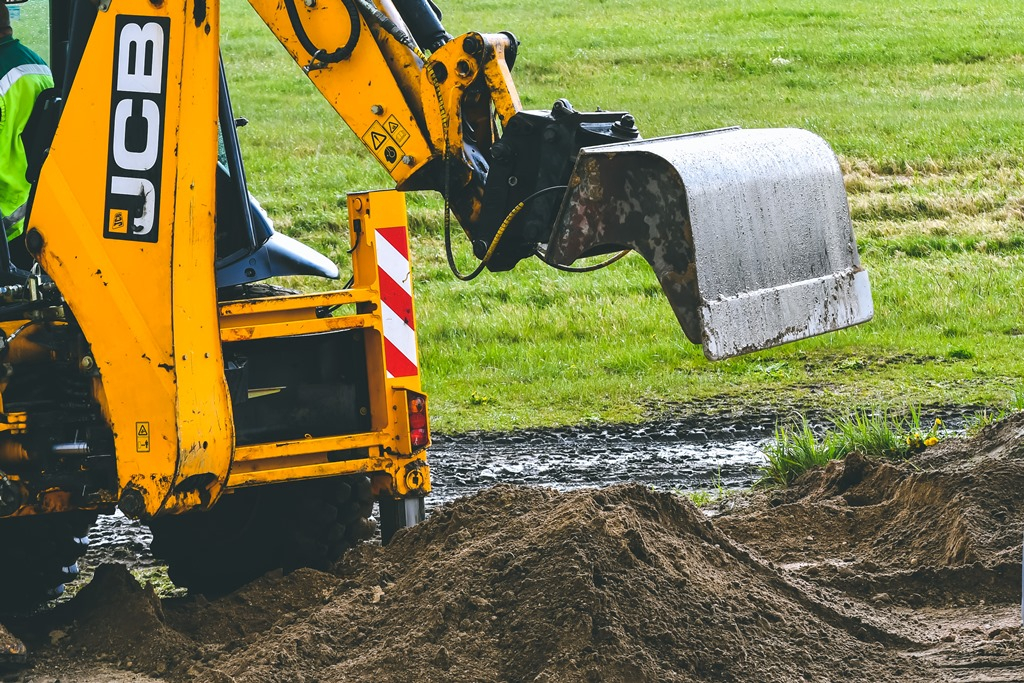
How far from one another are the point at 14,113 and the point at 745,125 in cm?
1258

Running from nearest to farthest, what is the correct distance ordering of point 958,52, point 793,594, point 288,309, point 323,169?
point 793,594
point 288,309
point 323,169
point 958,52

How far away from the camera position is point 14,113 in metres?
5.14

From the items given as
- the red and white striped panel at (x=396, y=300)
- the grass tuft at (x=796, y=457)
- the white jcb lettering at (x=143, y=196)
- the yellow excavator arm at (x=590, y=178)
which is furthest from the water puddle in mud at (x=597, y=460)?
the yellow excavator arm at (x=590, y=178)

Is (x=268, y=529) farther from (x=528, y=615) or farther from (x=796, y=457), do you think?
(x=796, y=457)

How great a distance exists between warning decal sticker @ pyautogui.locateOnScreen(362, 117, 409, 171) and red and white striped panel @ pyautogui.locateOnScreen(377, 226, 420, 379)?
99cm

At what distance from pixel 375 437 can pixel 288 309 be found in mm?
558

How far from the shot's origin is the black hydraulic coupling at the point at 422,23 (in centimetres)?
434

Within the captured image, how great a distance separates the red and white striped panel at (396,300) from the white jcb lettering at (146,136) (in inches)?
43.0

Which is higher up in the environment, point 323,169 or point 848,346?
point 323,169

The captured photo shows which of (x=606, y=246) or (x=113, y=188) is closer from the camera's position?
(x=606, y=246)

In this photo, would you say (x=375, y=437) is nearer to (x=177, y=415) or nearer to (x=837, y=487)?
(x=177, y=415)

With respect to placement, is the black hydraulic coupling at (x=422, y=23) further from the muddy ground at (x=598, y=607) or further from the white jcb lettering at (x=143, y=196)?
the muddy ground at (x=598, y=607)

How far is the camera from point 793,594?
184 inches

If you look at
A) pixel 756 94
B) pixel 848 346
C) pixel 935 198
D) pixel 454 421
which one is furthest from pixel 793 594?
pixel 756 94
